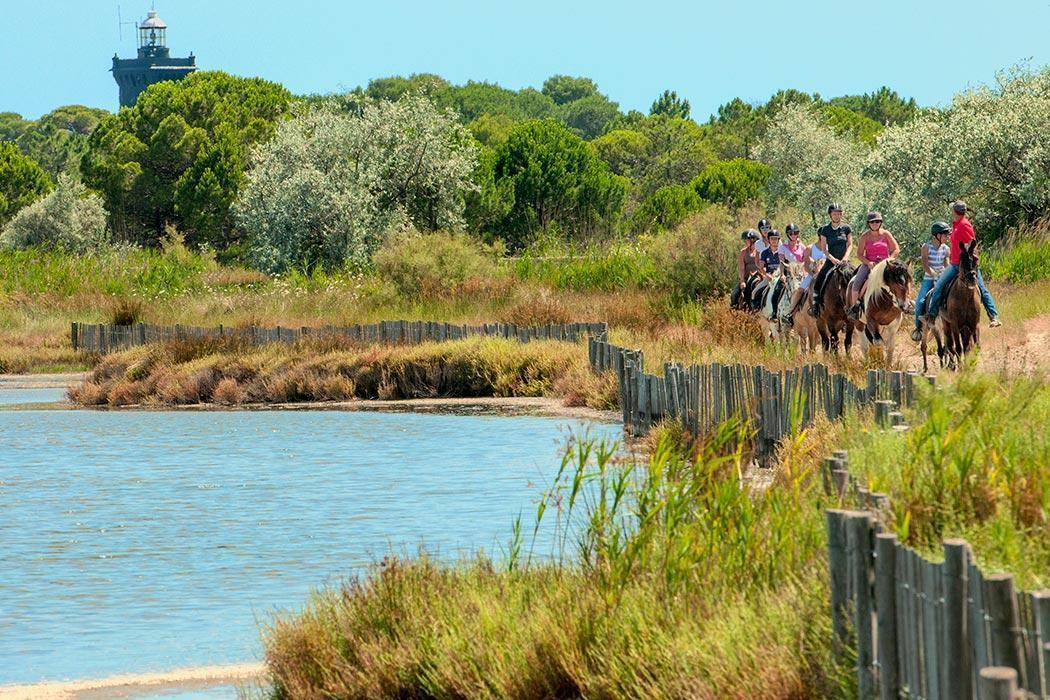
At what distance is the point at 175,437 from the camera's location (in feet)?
89.6

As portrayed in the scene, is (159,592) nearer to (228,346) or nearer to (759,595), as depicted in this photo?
(759,595)

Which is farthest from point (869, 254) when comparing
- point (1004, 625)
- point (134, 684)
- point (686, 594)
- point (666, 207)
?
point (666, 207)

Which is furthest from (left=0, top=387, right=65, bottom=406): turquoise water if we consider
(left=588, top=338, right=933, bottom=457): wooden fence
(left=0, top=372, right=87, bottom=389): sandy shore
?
(left=588, top=338, right=933, bottom=457): wooden fence

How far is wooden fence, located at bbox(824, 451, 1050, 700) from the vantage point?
5.31 metres

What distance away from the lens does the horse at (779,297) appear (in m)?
26.7

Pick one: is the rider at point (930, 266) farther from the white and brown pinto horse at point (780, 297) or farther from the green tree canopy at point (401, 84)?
the green tree canopy at point (401, 84)

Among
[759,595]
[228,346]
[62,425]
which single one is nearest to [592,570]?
[759,595]

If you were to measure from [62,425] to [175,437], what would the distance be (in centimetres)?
338

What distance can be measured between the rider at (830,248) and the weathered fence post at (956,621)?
19.1 meters

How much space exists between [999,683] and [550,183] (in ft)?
247

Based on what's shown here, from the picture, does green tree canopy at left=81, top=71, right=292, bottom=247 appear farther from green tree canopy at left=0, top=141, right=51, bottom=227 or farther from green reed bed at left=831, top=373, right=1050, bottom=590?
green reed bed at left=831, top=373, right=1050, bottom=590

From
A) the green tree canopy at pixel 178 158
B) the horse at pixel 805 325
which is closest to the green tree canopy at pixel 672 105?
the green tree canopy at pixel 178 158

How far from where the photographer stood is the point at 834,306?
2462 cm

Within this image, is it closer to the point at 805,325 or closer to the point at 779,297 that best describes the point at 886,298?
the point at 805,325
